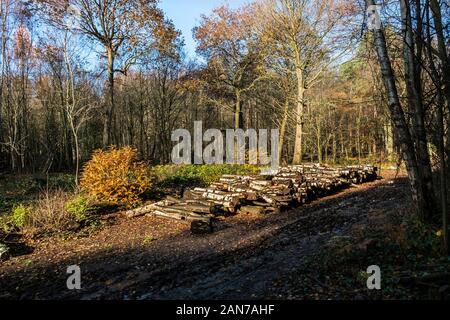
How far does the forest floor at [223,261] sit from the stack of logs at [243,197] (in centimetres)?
45

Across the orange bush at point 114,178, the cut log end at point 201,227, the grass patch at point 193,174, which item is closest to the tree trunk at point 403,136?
the cut log end at point 201,227

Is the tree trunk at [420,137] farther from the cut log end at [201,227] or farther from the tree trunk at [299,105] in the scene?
the tree trunk at [299,105]

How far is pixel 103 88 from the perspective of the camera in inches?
1431

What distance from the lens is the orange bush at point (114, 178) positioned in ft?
36.8

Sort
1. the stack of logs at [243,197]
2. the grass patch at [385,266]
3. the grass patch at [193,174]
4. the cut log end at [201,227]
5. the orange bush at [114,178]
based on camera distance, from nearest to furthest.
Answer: the grass patch at [385,266] < the cut log end at [201,227] < the stack of logs at [243,197] < the orange bush at [114,178] < the grass patch at [193,174]

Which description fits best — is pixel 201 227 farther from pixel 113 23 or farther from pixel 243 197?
pixel 113 23

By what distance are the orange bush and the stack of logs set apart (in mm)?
1048

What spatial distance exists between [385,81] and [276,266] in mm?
3774

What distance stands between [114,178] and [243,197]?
4.31m

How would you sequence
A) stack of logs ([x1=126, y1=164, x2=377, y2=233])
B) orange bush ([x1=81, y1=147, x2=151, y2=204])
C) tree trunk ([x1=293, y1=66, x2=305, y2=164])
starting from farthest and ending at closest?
tree trunk ([x1=293, y1=66, x2=305, y2=164]) < orange bush ([x1=81, y1=147, x2=151, y2=204]) < stack of logs ([x1=126, y1=164, x2=377, y2=233])

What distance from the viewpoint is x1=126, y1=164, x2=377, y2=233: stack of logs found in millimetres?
10180

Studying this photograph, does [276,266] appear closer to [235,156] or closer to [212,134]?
[235,156]

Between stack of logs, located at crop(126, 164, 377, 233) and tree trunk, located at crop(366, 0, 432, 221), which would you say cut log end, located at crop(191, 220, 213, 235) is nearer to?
stack of logs, located at crop(126, 164, 377, 233)

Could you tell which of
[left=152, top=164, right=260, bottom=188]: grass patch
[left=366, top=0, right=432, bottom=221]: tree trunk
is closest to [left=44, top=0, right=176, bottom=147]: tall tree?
[left=152, top=164, right=260, bottom=188]: grass patch
